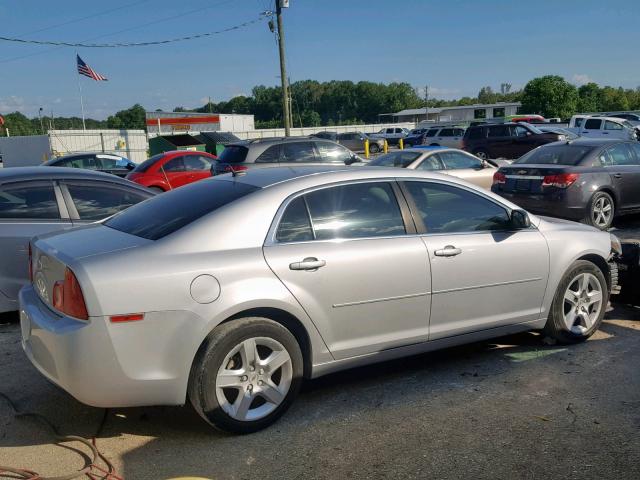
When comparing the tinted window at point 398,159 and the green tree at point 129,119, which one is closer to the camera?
the tinted window at point 398,159

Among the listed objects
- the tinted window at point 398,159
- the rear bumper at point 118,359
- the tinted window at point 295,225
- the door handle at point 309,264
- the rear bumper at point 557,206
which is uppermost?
the tinted window at point 295,225

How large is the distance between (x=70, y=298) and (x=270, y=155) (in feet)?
36.1

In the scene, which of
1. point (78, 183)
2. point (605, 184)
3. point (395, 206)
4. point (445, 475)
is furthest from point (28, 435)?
point (605, 184)

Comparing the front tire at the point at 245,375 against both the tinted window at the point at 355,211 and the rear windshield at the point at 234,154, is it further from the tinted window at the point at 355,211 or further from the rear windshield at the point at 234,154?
the rear windshield at the point at 234,154

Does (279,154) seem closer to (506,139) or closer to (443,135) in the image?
(506,139)

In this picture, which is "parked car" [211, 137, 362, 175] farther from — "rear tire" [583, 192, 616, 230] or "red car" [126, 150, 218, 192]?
"rear tire" [583, 192, 616, 230]

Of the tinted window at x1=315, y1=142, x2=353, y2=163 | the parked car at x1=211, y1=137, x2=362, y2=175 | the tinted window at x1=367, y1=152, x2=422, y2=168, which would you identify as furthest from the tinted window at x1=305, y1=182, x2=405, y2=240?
the tinted window at x1=315, y1=142, x2=353, y2=163

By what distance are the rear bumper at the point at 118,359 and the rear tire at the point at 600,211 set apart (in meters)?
7.96

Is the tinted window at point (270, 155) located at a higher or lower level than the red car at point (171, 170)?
higher

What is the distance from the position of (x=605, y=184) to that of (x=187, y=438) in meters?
8.38

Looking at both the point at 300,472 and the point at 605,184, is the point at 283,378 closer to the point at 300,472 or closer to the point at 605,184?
the point at 300,472

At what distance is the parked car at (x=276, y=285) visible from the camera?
321 centimetres

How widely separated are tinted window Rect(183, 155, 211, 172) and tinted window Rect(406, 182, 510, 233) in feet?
39.0

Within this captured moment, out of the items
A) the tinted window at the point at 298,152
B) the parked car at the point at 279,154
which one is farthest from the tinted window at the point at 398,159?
the tinted window at the point at 298,152
